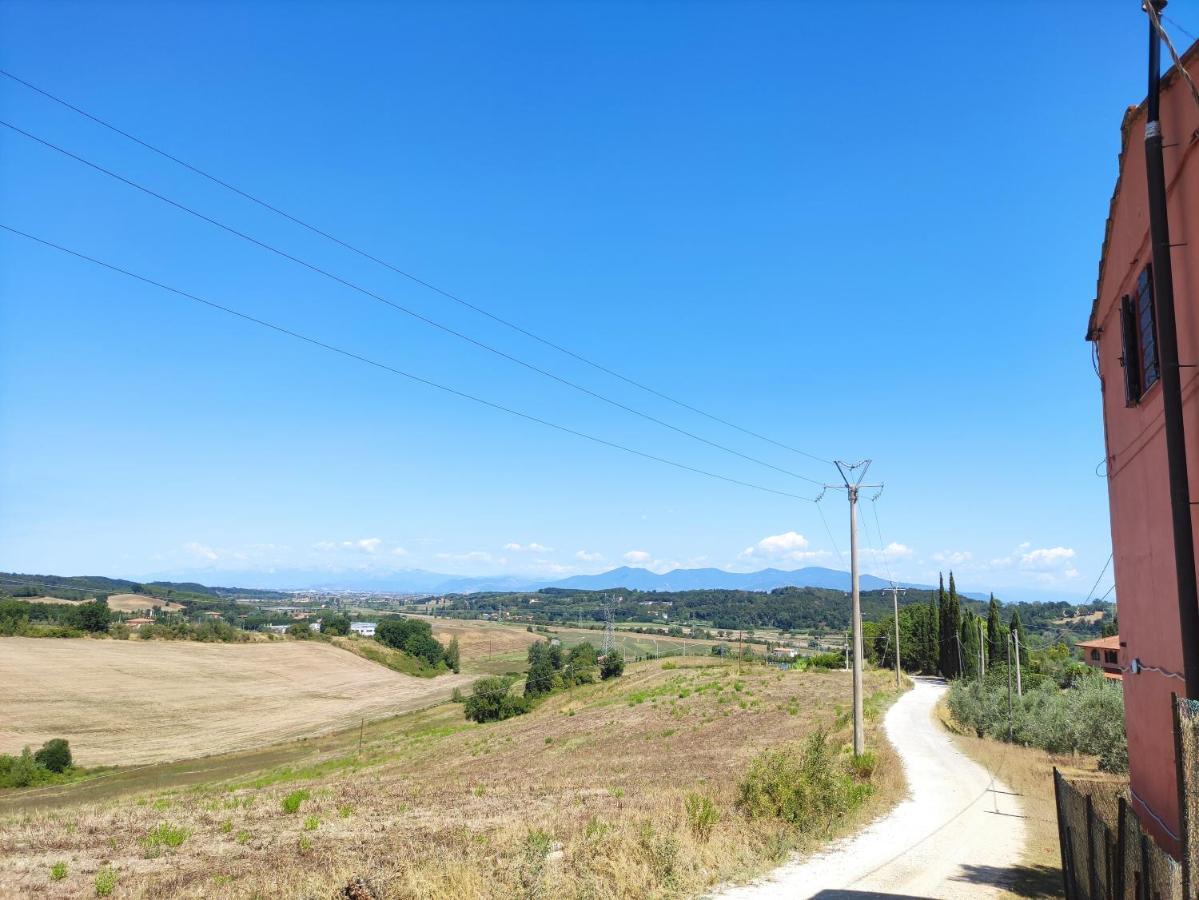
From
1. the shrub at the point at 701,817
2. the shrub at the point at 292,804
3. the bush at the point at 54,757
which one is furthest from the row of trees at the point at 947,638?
the bush at the point at 54,757

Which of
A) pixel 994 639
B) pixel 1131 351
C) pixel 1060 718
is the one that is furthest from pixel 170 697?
pixel 1131 351

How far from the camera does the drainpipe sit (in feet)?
28.8

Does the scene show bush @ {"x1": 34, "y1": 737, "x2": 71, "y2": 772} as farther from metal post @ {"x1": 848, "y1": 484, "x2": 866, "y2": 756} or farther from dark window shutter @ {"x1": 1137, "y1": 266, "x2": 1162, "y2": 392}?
dark window shutter @ {"x1": 1137, "y1": 266, "x2": 1162, "y2": 392}

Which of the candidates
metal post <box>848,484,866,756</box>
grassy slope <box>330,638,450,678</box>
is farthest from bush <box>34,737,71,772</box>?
grassy slope <box>330,638,450,678</box>

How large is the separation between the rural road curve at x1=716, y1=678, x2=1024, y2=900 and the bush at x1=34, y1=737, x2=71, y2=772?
244 ft

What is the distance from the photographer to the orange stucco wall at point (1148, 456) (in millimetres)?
9844

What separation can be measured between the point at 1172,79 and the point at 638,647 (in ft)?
616

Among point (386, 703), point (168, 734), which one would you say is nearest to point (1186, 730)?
point (168, 734)

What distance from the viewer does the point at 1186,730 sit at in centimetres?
574

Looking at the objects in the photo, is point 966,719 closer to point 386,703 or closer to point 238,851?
point 238,851

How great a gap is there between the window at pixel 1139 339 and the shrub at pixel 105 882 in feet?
66.8

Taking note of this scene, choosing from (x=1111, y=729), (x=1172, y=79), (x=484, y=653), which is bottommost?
(x=484, y=653)

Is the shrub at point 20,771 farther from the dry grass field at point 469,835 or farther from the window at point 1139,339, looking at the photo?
the window at point 1139,339

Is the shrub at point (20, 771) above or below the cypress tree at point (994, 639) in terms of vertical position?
below
